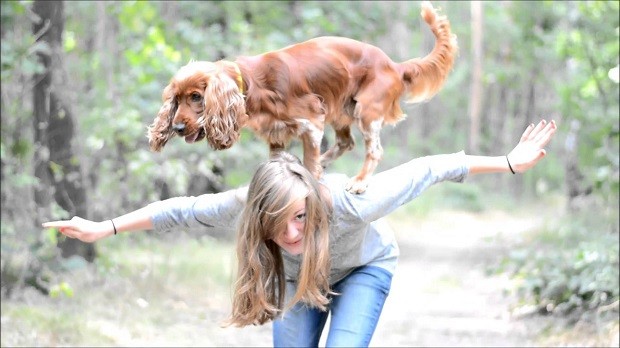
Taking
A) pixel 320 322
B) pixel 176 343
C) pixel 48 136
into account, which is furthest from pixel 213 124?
pixel 48 136

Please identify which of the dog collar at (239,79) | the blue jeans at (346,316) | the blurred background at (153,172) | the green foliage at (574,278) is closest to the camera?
the dog collar at (239,79)

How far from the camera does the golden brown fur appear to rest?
3.79 m

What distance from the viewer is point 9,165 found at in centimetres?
829

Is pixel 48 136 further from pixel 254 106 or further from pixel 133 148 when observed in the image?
pixel 254 106

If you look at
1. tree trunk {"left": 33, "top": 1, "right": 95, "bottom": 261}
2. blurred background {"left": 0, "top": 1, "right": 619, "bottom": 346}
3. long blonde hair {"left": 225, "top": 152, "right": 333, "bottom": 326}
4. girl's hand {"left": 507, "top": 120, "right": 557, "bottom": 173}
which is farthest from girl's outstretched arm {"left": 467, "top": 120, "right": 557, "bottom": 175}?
tree trunk {"left": 33, "top": 1, "right": 95, "bottom": 261}

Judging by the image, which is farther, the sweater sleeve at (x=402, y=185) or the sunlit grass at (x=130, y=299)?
the sunlit grass at (x=130, y=299)

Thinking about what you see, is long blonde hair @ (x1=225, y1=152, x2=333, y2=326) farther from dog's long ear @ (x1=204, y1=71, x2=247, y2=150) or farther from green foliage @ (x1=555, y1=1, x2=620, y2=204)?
green foliage @ (x1=555, y1=1, x2=620, y2=204)

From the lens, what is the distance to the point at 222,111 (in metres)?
3.75

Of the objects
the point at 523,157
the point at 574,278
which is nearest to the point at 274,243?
the point at 523,157

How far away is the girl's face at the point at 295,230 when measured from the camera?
402 centimetres

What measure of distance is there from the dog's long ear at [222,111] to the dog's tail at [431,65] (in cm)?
108

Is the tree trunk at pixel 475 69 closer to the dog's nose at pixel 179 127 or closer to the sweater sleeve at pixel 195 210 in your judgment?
the sweater sleeve at pixel 195 210

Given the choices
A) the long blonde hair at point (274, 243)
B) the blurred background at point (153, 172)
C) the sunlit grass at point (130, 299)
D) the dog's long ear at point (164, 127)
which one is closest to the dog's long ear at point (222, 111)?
the dog's long ear at point (164, 127)

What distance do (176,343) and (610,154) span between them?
440 centimetres
